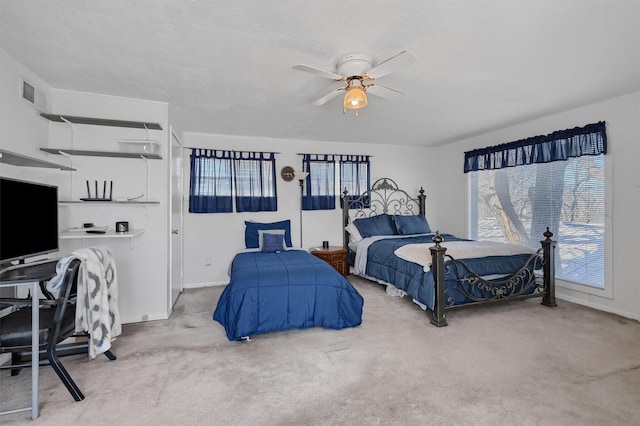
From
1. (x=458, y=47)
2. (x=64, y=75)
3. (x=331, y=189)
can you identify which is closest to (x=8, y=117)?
(x=64, y=75)

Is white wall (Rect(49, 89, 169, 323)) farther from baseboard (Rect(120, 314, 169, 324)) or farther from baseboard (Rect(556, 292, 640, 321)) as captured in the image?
baseboard (Rect(556, 292, 640, 321))

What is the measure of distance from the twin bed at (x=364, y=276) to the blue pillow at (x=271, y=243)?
0.01m

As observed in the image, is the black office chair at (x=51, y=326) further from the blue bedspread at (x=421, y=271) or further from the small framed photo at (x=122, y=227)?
the blue bedspread at (x=421, y=271)

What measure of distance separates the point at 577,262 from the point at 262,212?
4.44m

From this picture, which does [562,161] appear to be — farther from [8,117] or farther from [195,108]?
[8,117]

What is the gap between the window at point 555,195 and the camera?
145 inches

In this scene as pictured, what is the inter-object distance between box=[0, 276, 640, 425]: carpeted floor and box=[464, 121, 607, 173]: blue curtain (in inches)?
78.5

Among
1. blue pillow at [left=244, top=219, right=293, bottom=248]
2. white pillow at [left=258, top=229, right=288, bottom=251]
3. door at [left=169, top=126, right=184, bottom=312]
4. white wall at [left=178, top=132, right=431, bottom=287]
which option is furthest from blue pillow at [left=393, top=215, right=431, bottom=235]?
door at [left=169, top=126, right=184, bottom=312]

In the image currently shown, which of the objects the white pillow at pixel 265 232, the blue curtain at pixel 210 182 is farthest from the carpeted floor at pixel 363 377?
the blue curtain at pixel 210 182

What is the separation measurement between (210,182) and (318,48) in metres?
3.14

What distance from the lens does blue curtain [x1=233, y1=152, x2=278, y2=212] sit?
4.93m

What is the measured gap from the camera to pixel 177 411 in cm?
187

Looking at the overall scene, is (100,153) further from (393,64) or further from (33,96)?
(393,64)

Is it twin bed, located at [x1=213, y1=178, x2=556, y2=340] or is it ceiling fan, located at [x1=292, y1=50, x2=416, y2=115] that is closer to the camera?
ceiling fan, located at [x1=292, y1=50, x2=416, y2=115]
